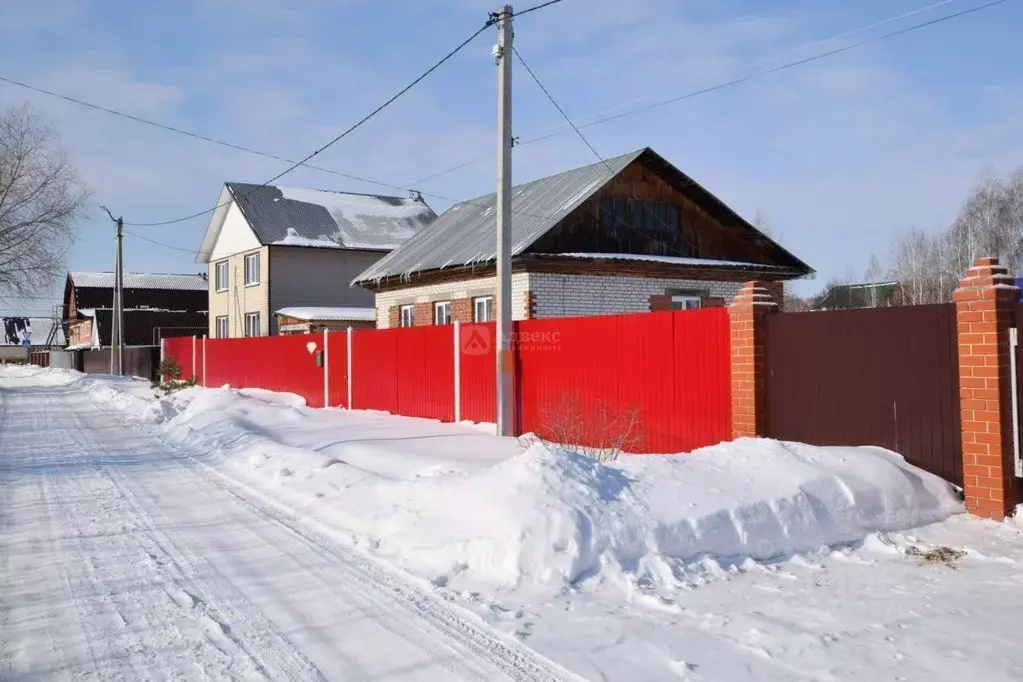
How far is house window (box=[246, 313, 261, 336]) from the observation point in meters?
35.7

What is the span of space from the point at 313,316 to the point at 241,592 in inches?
936

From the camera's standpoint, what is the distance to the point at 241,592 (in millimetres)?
5359

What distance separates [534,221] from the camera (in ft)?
61.1

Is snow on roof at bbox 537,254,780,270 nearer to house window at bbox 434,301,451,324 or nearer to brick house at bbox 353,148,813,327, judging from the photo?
brick house at bbox 353,148,813,327

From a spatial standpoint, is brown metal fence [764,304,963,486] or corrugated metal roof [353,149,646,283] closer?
brown metal fence [764,304,963,486]

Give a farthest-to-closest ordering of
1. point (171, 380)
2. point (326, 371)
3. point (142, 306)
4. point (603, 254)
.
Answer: point (142, 306), point (171, 380), point (326, 371), point (603, 254)

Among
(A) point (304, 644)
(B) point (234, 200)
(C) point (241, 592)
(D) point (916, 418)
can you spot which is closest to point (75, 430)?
(C) point (241, 592)

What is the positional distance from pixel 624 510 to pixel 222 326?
36184 mm

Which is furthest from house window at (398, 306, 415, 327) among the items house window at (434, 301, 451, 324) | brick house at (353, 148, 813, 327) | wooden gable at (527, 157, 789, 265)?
wooden gable at (527, 157, 789, 265)

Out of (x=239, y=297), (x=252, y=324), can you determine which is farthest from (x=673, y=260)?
(x=239, y=297)

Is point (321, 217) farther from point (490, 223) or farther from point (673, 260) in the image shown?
point (673, 260)

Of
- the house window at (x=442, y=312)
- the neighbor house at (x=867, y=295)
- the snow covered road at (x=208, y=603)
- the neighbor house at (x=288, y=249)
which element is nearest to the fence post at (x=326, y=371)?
the house window at (x=442, y=312)

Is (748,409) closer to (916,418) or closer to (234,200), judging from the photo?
(916,418)

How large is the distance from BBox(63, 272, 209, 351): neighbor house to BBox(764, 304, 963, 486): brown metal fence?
187 ft
